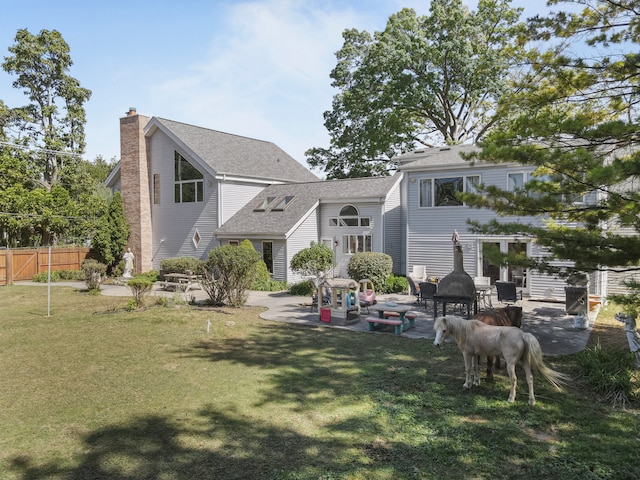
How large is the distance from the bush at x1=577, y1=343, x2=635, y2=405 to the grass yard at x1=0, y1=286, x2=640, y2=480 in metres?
0.28

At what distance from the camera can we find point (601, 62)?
7.69 m

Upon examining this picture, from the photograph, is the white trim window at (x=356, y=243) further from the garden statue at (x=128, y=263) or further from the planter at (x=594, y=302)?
the garden statue at (x=128, y=263)

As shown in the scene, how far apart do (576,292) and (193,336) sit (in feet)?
38.7

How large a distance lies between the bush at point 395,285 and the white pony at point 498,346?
1203cm

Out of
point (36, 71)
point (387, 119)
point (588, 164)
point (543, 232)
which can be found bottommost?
point (543, 232)

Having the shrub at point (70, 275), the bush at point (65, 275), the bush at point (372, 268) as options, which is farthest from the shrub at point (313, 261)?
the bush at point (65, 275)

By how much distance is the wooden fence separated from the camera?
24.8 m

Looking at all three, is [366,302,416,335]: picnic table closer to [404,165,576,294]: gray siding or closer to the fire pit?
the fire pit

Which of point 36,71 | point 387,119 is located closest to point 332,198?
point 387,119

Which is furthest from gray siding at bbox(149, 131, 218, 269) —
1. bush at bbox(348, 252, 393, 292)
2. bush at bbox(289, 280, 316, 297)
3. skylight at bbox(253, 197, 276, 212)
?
bush at bbox(348, 252, 393, 292)

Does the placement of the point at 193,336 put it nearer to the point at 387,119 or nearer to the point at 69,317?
the point at 69,317

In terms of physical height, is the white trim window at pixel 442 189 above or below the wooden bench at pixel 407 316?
above

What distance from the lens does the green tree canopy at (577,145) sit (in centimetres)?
650

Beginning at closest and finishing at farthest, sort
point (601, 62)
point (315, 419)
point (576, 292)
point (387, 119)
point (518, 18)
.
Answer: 1. point (315, 419)
2. point (601, 62)
3. point (576, 292)
4. point (518, 18)
5. point (387, 119)
